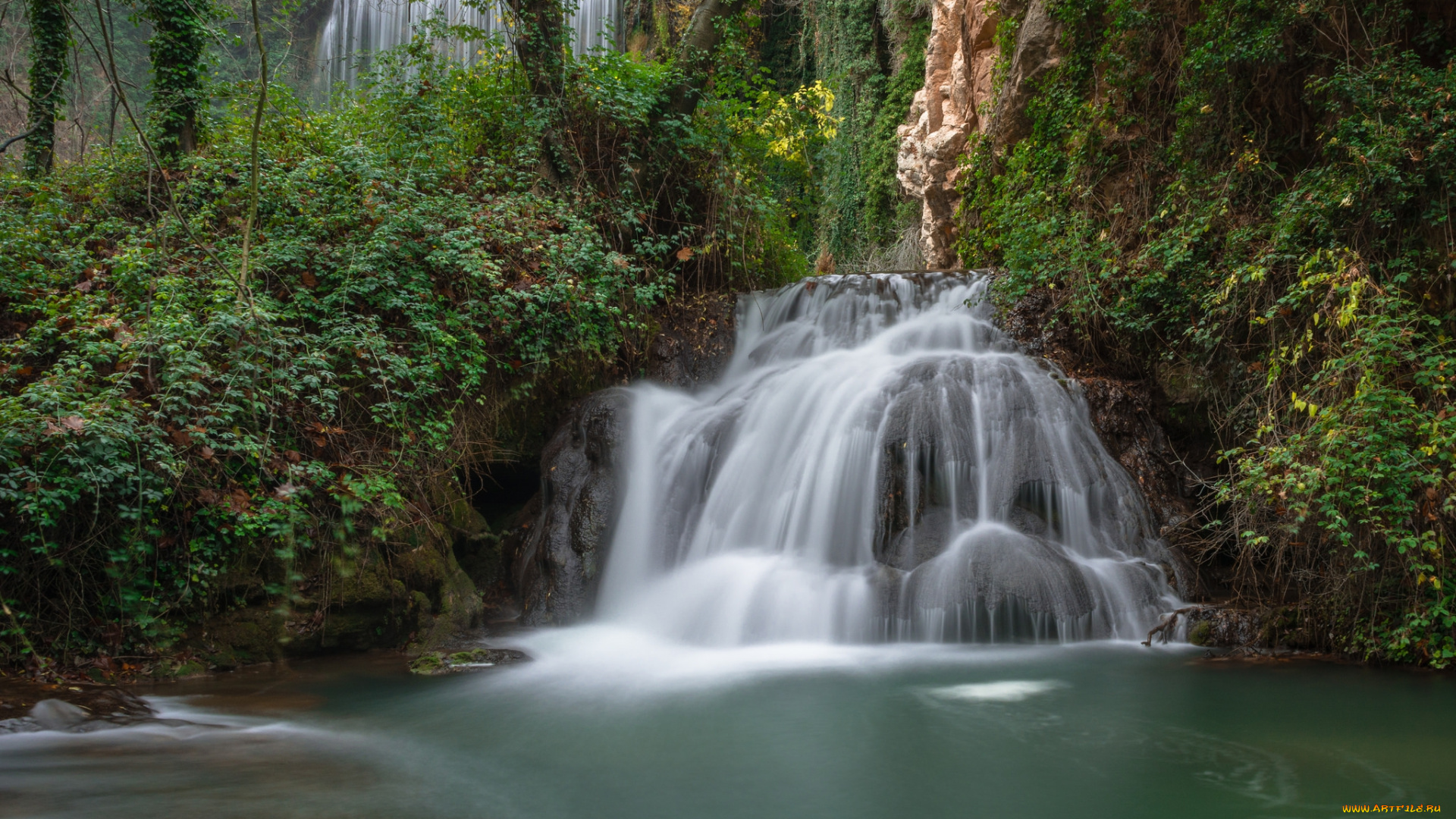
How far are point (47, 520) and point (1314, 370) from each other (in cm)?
768

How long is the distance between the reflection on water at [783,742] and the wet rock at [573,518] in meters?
1.46

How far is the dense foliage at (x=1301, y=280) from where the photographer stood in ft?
15.6

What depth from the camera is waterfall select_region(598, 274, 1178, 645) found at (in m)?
5.95

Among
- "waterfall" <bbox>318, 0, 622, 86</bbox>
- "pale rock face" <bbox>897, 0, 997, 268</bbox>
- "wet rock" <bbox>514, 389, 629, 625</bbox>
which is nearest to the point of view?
"wet rock" <bbox>514, 389, 629, 625</bbox>

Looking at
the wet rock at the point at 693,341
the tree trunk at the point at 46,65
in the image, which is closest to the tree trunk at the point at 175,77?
the tree trunk at the point at 46,65

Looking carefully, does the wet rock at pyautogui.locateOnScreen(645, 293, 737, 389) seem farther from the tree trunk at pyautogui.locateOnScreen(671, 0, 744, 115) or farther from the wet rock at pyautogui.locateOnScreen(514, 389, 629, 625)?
the tree trunk at pyautogui.locateOnScreen(671, 0, 744, 115)

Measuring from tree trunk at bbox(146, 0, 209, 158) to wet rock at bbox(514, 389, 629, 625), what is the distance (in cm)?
539

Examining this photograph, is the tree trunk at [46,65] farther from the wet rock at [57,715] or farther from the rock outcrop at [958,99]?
the rock outcrop at [958,99]

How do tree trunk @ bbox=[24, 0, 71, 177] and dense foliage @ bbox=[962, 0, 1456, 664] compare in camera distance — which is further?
tree trunk @ bbox=[24, 0, 71, 177]

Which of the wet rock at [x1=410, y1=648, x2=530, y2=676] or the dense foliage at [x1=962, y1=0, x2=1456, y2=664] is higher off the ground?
the dense foliage at [x1=962, y1=0, x2=1456, y2=664]

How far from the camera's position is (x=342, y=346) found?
6.07 m

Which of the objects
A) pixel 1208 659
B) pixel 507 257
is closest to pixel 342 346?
pixel 507 257

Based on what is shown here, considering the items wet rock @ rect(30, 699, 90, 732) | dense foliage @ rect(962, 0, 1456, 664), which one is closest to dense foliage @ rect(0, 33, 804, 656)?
wet rock @ rect(30, 699, 90, 732)

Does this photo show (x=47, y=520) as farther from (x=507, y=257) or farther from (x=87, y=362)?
(x=507, y=257)
